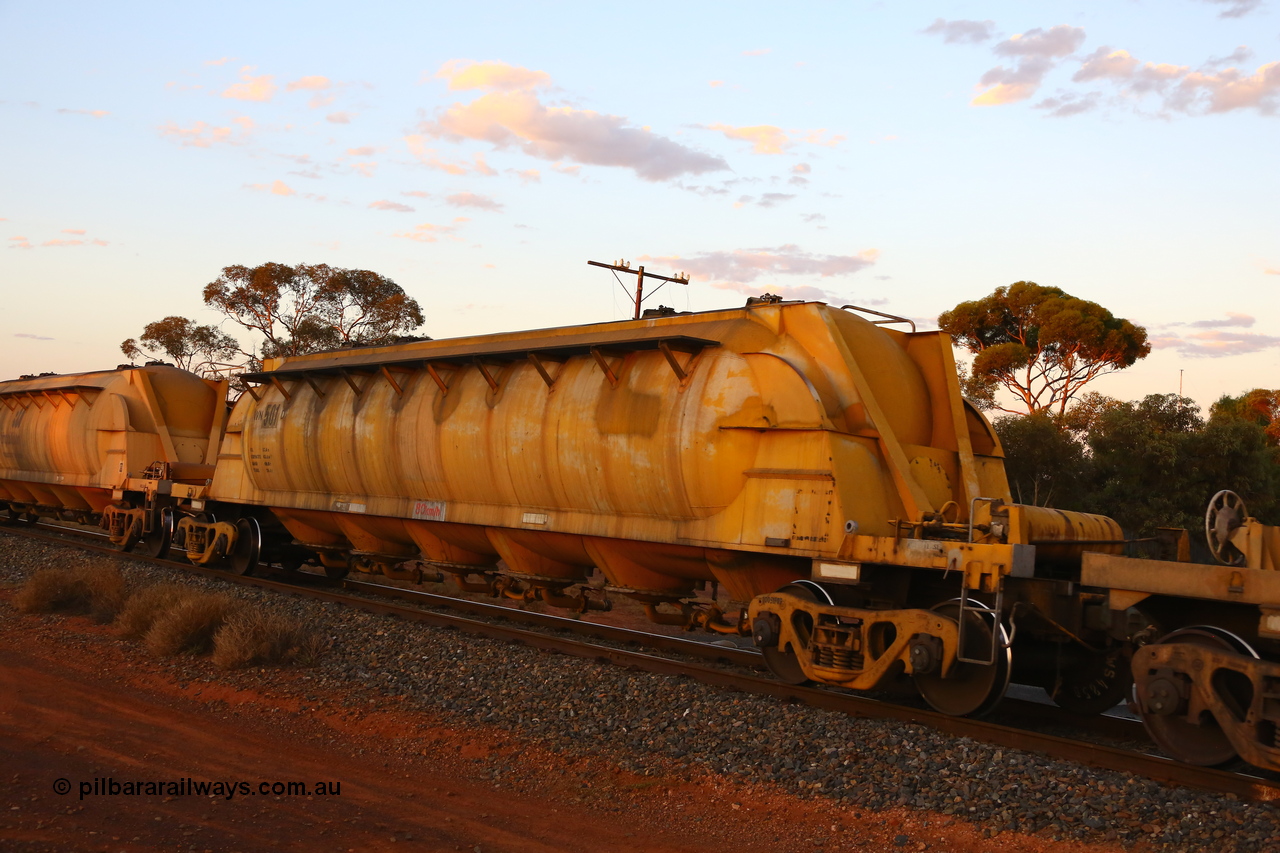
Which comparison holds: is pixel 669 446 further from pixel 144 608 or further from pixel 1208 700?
pixel 144 608

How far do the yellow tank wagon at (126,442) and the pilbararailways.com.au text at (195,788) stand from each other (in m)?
12.0

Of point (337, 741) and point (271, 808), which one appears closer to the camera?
point (271, 808)

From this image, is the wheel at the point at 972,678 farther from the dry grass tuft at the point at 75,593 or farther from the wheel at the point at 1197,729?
the dry grass tuft at the point at 75,593

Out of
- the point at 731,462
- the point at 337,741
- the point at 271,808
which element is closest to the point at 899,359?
the point at 731,462

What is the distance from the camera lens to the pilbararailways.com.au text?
625cm

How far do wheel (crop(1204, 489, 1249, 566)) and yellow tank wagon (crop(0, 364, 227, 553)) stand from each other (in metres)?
16.0

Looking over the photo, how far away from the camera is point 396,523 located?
13.8 metres

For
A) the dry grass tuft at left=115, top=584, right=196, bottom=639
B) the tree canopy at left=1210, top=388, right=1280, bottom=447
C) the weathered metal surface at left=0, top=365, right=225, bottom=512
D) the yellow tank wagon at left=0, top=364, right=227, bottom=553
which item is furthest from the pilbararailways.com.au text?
the tree canopy at left=1210, top=388, right=1280, bottom=447

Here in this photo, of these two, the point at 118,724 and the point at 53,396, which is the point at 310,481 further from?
the point at 53,396

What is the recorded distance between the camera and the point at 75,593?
1315 cm

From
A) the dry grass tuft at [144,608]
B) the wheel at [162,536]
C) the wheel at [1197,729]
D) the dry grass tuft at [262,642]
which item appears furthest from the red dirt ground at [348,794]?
the wheel at [162,536]

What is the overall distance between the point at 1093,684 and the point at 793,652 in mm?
2890

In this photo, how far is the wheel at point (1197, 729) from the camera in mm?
6965

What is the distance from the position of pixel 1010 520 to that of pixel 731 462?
262 centimetres
